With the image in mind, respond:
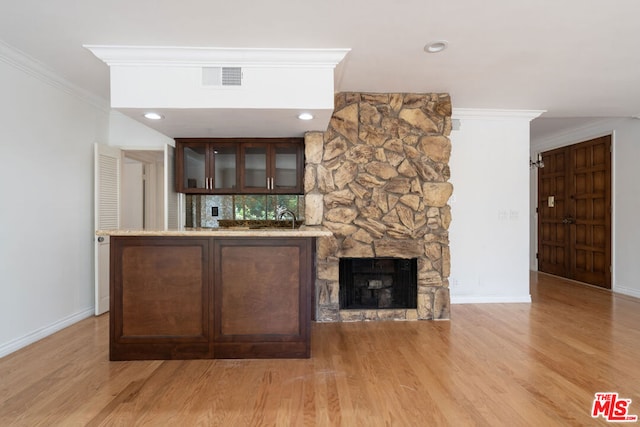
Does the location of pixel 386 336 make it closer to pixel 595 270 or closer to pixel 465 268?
pixel 465 268

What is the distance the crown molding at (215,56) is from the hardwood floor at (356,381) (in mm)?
2438

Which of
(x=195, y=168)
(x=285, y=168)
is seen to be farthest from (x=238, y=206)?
(x=285, y=168)

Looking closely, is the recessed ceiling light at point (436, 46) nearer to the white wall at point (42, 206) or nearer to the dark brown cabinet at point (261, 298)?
the dark brown cabinet at point (261, 298)

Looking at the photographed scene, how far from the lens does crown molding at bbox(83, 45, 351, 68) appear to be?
108 inches

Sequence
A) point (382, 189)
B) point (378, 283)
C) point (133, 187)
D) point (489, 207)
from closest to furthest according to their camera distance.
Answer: point (382, 189) < point (378, 283) < point (489, 207) < point (133, 187)

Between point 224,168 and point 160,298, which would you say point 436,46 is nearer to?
point 224,168

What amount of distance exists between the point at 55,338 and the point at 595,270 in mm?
7187

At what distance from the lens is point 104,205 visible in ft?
12.6

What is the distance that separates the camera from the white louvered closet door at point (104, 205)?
12.3ft

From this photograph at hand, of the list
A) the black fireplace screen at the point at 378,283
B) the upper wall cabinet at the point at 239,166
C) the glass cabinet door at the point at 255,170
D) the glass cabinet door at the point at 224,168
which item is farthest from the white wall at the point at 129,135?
the black fireplace screen at the point at 378,283

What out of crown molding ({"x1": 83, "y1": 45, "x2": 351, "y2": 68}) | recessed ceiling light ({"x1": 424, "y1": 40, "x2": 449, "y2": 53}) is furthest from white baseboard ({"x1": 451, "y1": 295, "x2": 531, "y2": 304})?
crown molding ({"x1": 83, "y1": 45, "x2": 351, "y2": 68})

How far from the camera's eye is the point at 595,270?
17.4 ft

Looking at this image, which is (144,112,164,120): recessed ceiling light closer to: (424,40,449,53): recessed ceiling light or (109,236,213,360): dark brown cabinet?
(109,236,213,360): dark brown cabinet

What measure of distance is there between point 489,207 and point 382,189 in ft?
5.55
